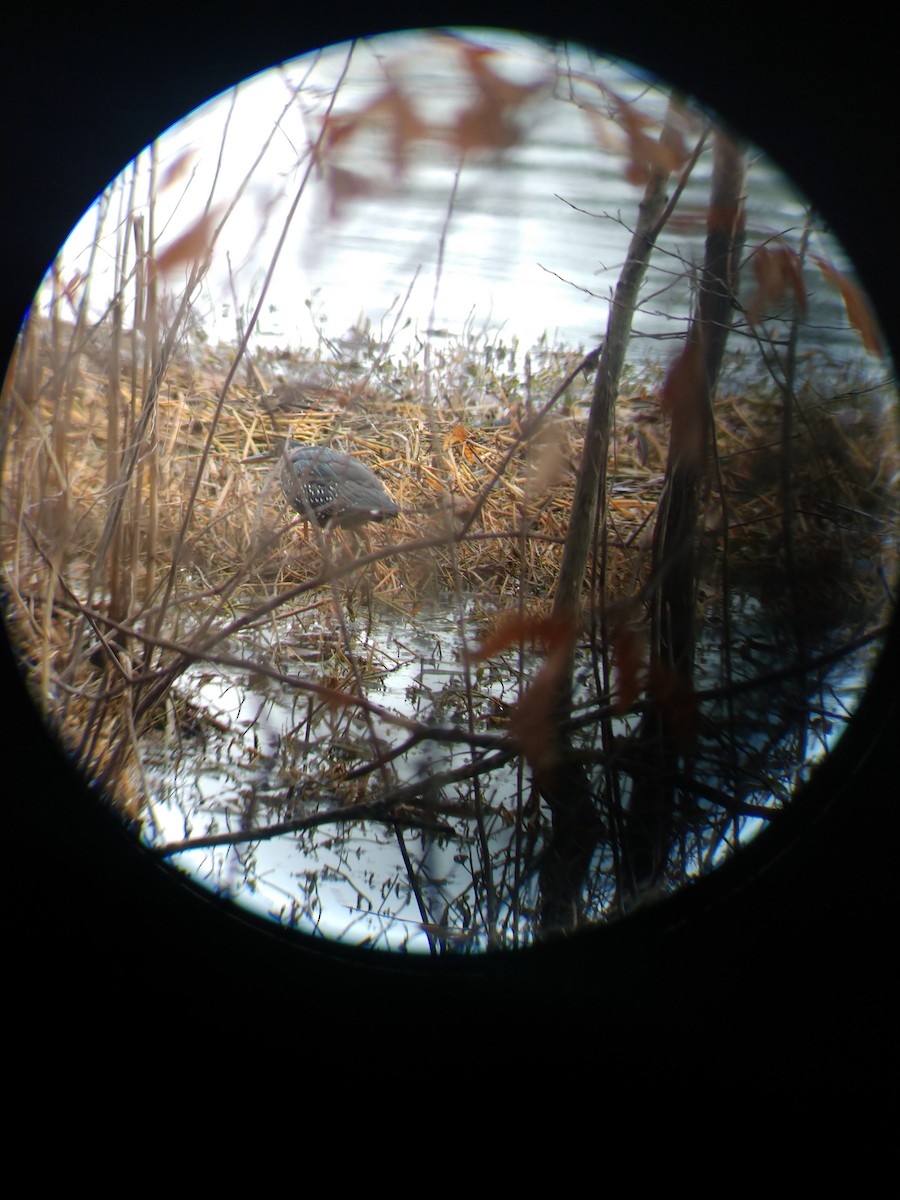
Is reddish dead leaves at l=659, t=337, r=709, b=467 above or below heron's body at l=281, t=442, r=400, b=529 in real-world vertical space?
above

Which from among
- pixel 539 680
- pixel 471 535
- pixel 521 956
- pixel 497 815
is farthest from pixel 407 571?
pixel 521 956

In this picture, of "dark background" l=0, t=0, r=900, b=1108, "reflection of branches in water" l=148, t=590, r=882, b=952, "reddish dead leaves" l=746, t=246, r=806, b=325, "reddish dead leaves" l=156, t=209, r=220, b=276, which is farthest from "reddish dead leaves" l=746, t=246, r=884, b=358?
"reddish dead leaves" l=156, t=209, r=220, b=276

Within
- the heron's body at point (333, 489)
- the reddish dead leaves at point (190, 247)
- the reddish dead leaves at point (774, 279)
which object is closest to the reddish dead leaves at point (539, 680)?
the heron's body at point (333, 489)

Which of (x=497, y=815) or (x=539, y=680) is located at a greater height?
(x=539, y=680)

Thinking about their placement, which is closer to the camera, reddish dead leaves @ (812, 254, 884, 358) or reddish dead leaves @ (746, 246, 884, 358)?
reddish dead leaves @ (812, 254, 884, 358)

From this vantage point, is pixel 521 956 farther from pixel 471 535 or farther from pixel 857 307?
pixel 857 307

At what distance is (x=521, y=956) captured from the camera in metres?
0.74

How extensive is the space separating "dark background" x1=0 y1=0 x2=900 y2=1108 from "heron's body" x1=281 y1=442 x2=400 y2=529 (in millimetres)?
328

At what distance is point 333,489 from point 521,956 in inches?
22.1

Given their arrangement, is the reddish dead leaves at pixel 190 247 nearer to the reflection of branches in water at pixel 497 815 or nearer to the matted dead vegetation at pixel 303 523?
the matted dead vegetation at pixel 303 523

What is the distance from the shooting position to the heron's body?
90 centimetres

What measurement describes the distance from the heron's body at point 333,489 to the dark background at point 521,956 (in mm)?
328

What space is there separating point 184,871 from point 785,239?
92cm

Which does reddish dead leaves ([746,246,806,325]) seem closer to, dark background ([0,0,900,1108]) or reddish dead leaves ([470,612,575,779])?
dark background ([0,0,900,1108])
